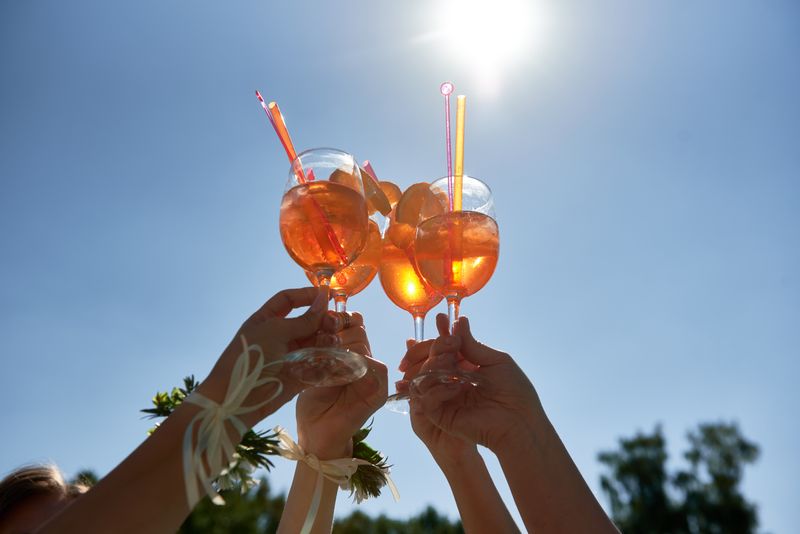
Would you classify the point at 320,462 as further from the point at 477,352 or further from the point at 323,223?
the point at 323,223

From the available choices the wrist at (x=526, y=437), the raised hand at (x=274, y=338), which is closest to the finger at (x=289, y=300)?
the raised hand at (x=274, y=338)

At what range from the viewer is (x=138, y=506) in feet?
5.04

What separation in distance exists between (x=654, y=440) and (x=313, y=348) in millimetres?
46373

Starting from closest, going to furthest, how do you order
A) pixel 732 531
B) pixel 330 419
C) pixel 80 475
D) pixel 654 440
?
pixel 330 419 < pixel 80 475 < pixel 732 531 < pixel 654 440

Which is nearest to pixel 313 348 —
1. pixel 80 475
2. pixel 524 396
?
pixel 524 396

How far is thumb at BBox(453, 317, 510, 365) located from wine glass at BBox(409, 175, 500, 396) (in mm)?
177

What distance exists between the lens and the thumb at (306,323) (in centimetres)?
202

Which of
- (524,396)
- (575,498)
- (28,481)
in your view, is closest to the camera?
(575,498)

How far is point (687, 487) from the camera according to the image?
130 ft

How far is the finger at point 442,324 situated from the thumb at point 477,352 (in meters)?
0.12

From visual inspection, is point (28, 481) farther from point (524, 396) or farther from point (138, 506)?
point (524, 396)

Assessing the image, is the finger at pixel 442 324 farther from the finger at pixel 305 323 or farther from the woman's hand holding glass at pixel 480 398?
the finger at pixel 305 323

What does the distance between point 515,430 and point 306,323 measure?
982 millimetres

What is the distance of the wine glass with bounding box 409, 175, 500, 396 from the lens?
2674mm
